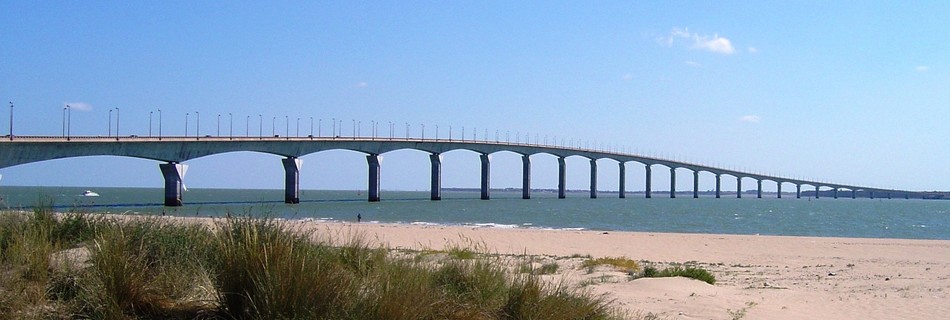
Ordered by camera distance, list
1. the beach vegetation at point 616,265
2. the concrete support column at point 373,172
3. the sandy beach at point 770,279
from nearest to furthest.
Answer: the sandy beach at point 770,279, the beach vegetation at point 616,265, the concrete support column at point 373,172

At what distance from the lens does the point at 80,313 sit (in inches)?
233

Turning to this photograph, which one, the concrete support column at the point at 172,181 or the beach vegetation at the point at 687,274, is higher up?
the concrete support column at the point at 172,181

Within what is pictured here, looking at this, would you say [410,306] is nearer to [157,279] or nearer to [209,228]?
[157,279]

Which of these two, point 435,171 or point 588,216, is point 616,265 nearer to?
point 588,216

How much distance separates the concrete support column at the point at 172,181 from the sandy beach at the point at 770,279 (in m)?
39.8

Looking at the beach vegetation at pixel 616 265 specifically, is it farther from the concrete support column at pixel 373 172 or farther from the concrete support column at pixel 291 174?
the concrete support column at pixel 373 172

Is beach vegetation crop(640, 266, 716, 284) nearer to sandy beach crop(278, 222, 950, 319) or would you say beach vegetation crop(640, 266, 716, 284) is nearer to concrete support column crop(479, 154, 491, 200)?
sandy beach crop(278, 222, 950, 319)

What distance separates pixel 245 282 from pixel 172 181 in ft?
208

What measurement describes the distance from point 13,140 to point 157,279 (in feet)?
171

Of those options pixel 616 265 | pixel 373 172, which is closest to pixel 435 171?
pixel 373 172

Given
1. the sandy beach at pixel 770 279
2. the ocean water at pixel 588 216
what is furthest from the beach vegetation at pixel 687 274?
the ocean water at pixel 588 216

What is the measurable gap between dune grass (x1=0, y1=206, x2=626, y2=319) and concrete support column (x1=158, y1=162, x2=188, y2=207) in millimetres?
60606

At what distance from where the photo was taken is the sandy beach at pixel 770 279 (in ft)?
36.8

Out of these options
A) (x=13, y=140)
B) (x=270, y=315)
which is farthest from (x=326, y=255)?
(x=13, y=140)
